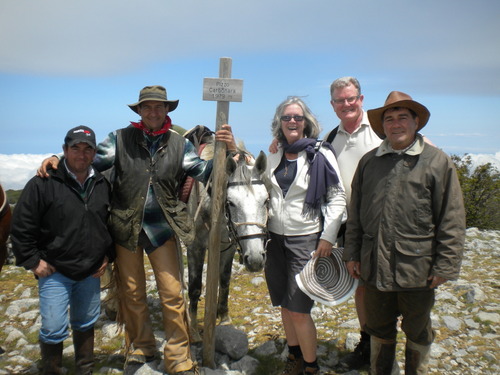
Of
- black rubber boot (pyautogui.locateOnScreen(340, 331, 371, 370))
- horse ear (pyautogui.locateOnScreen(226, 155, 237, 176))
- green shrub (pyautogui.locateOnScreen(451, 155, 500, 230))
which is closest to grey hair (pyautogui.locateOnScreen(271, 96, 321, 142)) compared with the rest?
horse ear (pyautogui.locateOnScreen(226, 155, 237, 176))

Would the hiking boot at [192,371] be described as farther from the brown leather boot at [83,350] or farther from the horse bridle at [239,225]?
the horse bridle at [239,225]

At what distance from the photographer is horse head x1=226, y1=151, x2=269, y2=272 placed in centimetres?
347

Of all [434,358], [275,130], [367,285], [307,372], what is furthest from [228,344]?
[275,130]

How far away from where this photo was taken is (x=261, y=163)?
376cm

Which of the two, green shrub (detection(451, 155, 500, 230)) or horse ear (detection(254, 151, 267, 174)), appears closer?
horse ear (detection(254, 151, 267, 174))

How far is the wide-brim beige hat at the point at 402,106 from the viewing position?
3141mm

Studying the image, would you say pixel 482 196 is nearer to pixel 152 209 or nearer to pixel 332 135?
pixel 332 135

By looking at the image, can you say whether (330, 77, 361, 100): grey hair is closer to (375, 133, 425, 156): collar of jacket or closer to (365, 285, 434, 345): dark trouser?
(375, 133, 425, 156): collar of jacket

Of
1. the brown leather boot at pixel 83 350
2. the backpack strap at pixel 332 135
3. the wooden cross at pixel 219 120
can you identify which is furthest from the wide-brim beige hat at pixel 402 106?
the brown leather boot at pixel 83 350

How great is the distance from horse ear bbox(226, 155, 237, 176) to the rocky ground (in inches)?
85.8

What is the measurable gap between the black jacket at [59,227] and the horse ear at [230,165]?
1.31 m

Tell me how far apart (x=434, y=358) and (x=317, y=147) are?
9.44 feet

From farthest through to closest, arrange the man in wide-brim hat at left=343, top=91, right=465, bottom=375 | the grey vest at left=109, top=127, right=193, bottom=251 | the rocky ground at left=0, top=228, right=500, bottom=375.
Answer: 1. the rocky ground at left=0, top=228, right=500, bottom=375
2. the grey vest at left=109, top=127, right=193, bottom=251
3. the man in wide-brim hat at left=343, top=91, right=465, bottom=375

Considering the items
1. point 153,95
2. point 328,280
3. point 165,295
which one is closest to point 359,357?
point 328,280
